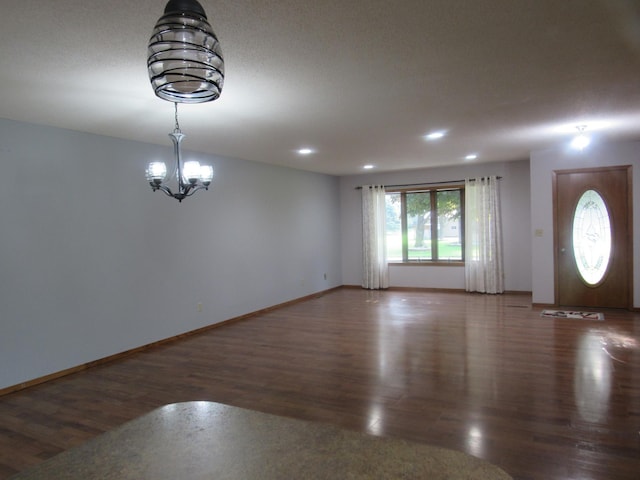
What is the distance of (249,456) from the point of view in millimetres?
999

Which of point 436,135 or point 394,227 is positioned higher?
point 436,135

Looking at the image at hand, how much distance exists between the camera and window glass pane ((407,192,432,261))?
28.6 ft

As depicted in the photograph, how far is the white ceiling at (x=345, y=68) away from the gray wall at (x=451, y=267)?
2.72 metres

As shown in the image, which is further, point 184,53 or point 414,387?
point 414,387

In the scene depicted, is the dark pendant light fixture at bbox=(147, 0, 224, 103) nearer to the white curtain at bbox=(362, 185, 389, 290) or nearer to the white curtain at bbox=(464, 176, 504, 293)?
the white curtain at bbox=(464, 176, 504, 293)

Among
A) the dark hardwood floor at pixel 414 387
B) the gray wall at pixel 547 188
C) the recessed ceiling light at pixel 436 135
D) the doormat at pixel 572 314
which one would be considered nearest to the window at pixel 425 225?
the gray wall at pixel 547 188

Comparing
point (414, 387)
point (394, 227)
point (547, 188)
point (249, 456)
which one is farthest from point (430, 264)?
point (249, 456)

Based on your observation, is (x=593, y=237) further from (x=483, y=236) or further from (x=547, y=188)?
Result: (x=483, y=236)

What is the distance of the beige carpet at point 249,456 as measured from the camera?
93 cm

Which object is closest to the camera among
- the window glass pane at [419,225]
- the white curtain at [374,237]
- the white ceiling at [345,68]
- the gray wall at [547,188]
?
the white ceiling at [345,68]

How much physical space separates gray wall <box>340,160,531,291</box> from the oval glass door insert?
47.3 inches

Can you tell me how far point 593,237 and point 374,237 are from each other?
385 centimetres

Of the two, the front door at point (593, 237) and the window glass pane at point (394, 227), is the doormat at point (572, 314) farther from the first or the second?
the window glass pane at point (394, 227)

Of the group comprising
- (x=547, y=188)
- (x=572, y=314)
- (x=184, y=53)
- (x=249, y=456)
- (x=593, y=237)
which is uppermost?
(x=547, y=188)
